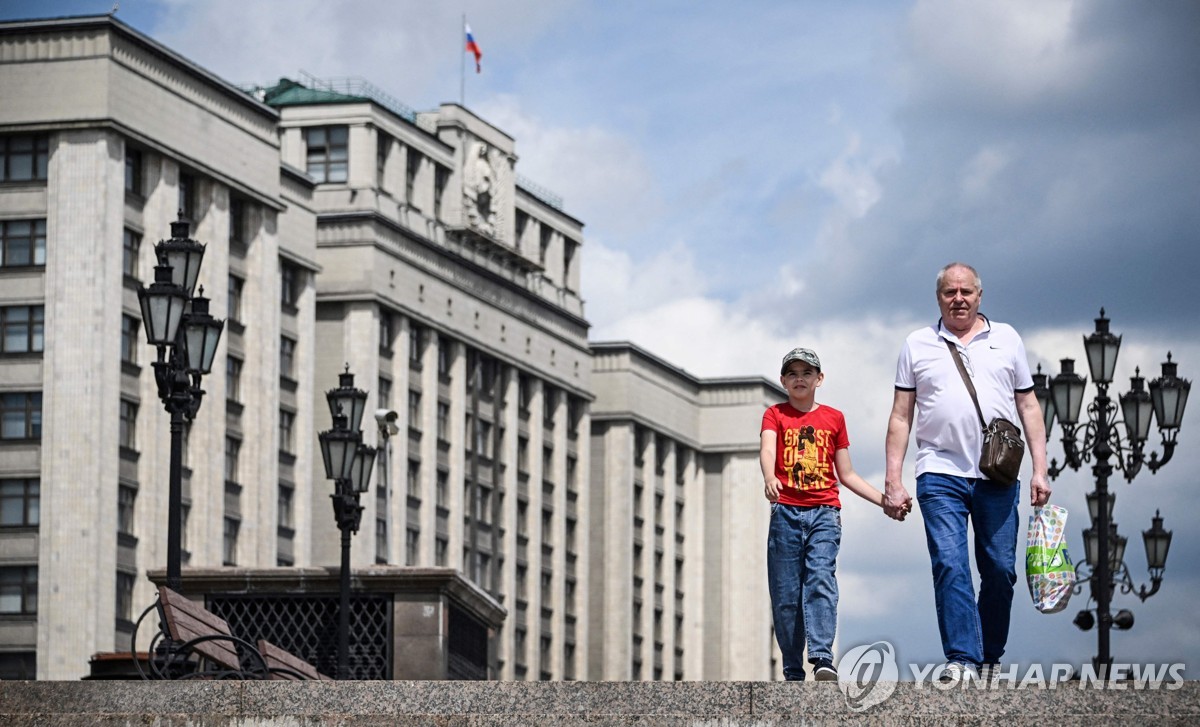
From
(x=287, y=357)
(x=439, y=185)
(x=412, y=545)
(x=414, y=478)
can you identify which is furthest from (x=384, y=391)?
(x=439, y=185)

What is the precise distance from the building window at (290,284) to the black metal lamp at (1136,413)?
47.3m

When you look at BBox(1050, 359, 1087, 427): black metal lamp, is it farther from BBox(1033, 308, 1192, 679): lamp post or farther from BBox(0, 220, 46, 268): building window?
BBox(0, 220, 46, 268): building window

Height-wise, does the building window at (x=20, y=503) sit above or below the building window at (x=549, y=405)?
below

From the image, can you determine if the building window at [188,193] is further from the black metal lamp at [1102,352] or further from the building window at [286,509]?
the black metal lamp at [1102,352]

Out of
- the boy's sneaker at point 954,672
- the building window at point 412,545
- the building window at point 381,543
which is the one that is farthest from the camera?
the building window at point 412,545

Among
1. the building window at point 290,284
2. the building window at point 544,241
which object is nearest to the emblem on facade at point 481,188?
the building window at point 544,241

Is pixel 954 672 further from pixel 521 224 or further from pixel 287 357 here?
pixel 521 224


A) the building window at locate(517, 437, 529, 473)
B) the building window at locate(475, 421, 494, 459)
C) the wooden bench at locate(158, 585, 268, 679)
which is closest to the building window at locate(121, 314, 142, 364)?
the building window at locate(475, 421, 494, 459)

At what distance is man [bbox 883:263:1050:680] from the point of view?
12852 millimetres

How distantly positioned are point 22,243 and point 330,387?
17.8m

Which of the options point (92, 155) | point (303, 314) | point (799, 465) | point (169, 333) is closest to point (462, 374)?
point (303, 314)

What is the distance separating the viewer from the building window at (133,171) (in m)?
62.9

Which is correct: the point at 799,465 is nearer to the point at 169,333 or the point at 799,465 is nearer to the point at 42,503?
the point at 169,333

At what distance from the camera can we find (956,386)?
13164mm
